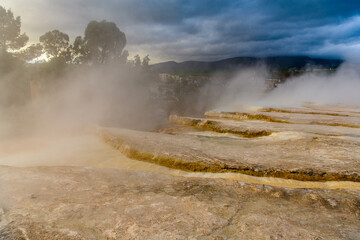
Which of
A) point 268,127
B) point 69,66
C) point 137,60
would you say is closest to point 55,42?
point 69,66

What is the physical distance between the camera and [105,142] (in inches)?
336

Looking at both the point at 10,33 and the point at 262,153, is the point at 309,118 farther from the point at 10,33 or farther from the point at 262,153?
the point at 10,33

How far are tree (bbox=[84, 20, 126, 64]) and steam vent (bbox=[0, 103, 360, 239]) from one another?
83.9 feet

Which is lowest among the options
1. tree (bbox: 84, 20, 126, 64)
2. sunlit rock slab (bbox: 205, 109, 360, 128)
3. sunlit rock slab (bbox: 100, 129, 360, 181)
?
sunlit rock slab (bbox: 205, 109, 360, 128)

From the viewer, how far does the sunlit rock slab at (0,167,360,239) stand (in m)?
2.52

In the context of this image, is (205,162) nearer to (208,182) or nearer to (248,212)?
(208,182)

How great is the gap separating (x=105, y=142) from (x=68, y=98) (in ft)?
50.7

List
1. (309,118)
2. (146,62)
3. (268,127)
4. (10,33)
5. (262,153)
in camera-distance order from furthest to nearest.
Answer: (146,62) → (10,33) → (309,118) → (268,127) → (262,153)

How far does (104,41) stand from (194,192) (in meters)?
31.6

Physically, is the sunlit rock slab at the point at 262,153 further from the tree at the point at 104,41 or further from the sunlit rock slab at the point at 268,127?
the tree at the point at 104,41

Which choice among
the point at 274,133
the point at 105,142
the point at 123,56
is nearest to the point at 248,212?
the point at 274,133

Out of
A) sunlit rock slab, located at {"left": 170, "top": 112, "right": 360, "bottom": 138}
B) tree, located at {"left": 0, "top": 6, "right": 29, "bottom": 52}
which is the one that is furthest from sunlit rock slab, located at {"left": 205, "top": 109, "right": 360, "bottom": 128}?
tree, located at {"left": 0, "top": 6, "right": 29, "bottom": 52}

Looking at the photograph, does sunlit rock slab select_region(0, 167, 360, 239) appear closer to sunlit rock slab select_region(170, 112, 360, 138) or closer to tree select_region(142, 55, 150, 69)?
sunlit rock slab select_region(170, 112, 360, 138)

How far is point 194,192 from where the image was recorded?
3697mm
